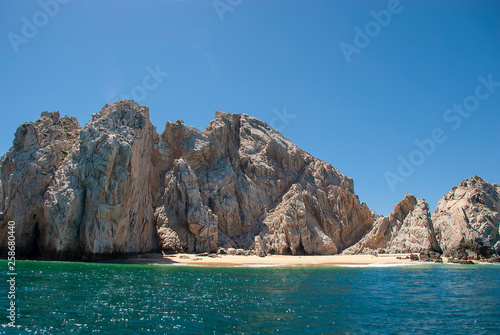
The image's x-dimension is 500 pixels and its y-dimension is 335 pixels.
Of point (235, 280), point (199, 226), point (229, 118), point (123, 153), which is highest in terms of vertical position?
point (229, 118)

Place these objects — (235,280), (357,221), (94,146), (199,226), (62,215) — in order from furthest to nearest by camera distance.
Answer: (357,221), (199,226), (94,146), (62,215), (235,280)

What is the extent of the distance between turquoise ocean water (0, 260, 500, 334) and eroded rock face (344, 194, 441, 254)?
34.6 meters

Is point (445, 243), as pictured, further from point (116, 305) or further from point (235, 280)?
point (116, 305)

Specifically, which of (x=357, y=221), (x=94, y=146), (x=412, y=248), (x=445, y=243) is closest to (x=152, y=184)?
(x=94, y=146)

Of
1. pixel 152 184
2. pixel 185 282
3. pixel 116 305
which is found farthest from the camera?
pixel 152 184

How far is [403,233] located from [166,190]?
1783 inches

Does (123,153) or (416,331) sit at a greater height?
(123,153)

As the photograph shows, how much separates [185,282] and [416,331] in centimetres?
1870

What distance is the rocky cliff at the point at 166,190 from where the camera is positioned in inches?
1793

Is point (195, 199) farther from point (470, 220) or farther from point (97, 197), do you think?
point (470, 220)

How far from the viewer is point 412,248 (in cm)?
6366

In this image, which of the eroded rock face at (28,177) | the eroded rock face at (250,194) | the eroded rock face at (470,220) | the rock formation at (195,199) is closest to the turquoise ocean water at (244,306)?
the rock formation at (195,199)

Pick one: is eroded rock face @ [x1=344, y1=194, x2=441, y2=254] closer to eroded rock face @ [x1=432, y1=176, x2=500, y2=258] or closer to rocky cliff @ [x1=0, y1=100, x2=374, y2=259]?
eroded rock face @ [x1=432, y1=176, x2=500, y2=258]

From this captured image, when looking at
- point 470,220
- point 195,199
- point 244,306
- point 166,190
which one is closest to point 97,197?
point 166,190
